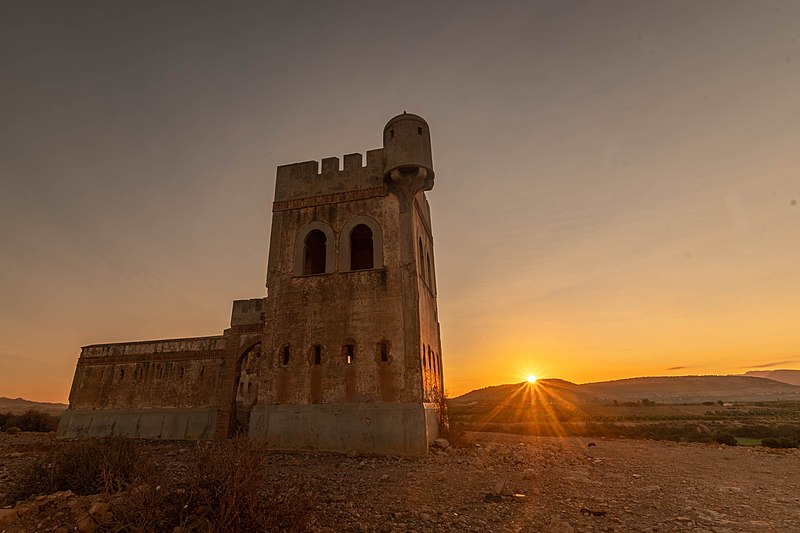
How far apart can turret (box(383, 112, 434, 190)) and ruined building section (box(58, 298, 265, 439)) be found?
8418mm

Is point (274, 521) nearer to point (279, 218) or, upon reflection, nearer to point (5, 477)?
point (5, 477)

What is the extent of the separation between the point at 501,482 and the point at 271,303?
9.28 meters

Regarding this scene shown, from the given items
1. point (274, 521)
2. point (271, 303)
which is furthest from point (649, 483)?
point (271, 303)

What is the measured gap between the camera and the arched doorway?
53.8ft

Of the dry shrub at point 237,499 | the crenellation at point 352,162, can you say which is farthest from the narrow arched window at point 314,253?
the dry shrub at point 237,499

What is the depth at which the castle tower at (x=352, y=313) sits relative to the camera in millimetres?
11703

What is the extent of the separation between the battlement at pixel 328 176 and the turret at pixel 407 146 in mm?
557

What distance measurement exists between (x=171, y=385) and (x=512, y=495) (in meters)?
16.6

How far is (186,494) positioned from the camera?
4629 millimetres

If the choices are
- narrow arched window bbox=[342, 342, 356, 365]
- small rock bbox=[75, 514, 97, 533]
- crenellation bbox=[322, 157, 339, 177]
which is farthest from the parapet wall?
small rock bbox=[75, 514, 97, 533]

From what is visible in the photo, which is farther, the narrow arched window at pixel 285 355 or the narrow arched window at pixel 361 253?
the narrow arched window at pixel 361 253

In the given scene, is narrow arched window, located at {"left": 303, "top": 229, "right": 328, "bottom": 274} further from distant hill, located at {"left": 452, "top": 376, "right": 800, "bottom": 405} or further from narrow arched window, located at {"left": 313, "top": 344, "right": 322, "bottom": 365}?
distant hill, located at {"left": 452, "top": 376, "right": 800, "bottom": 405}

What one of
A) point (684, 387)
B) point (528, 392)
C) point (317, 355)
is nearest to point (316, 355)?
point (317, 355)

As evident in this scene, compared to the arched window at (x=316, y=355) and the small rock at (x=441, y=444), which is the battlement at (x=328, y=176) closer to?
the arched window at (x=316, y=355)
